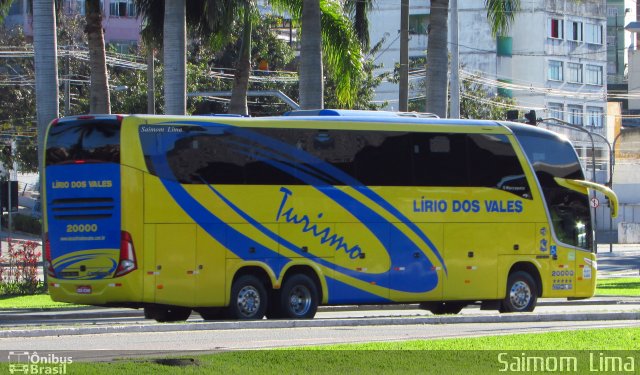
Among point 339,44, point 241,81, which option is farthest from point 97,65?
point 339,44

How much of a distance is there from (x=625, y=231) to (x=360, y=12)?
2159 inches

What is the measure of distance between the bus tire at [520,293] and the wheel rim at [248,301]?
5.82m

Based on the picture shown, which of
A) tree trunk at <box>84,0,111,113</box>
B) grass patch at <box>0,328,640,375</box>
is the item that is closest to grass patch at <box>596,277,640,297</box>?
tree trunk at <box>84,0,111,113</box>

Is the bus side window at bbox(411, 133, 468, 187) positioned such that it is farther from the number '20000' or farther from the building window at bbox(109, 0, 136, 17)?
the building window at bbox(109, 0, 136, 17)

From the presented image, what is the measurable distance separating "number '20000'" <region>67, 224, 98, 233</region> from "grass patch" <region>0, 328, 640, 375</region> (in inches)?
289

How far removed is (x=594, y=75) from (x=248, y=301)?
2909 inches

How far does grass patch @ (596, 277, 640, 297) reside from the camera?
111ft

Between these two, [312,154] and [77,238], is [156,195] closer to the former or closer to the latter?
[77,238]

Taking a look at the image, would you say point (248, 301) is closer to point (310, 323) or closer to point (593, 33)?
point (310, 323)

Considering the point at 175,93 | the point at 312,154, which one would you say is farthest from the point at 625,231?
the point at 312,154

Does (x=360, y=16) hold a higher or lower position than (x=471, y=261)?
higher

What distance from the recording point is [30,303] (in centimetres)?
2884

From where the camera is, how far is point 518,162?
25.0 metres

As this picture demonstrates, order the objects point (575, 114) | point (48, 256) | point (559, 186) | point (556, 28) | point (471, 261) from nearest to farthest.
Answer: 1. point (48, 256)
2. point (471, 261)
3. point (559, 186)
4. point (556, 28)
5. point (575, 114)
